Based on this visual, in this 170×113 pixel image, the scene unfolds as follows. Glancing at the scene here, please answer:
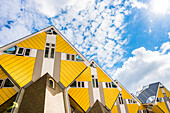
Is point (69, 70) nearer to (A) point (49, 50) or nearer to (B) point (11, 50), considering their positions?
(A) point (49, 50)

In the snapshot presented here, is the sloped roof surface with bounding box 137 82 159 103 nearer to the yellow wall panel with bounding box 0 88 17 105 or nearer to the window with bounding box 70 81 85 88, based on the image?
the window with bounding box 70 81 85 88

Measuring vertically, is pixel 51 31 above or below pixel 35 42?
above

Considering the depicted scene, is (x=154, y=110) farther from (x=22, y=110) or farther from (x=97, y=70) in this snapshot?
(x=22, y=110)

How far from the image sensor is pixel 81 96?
571 inches

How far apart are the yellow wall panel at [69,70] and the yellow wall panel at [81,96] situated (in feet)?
11.2

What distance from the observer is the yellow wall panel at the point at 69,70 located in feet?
37.4

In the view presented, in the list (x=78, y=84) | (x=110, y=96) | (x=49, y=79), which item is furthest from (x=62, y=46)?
(x=110, y=96)

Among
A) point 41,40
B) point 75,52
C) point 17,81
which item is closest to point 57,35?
point 41,40

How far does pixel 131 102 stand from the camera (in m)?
20.9

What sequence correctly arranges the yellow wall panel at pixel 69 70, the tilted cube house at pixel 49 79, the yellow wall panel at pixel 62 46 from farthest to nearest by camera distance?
the yellow wall panel at pixel 62 46 → the yellow wall panel at pixel 69 70 → the tilted cube house at pixel 49 79

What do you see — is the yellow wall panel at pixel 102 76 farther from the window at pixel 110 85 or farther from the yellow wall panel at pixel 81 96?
the yellow wall panel at pixel 81 96

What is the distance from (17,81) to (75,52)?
7659 millimetres

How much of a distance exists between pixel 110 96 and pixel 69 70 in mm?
9348

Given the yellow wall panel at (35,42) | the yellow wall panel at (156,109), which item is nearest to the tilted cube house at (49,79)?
the yellow wall panel at (35,42)
